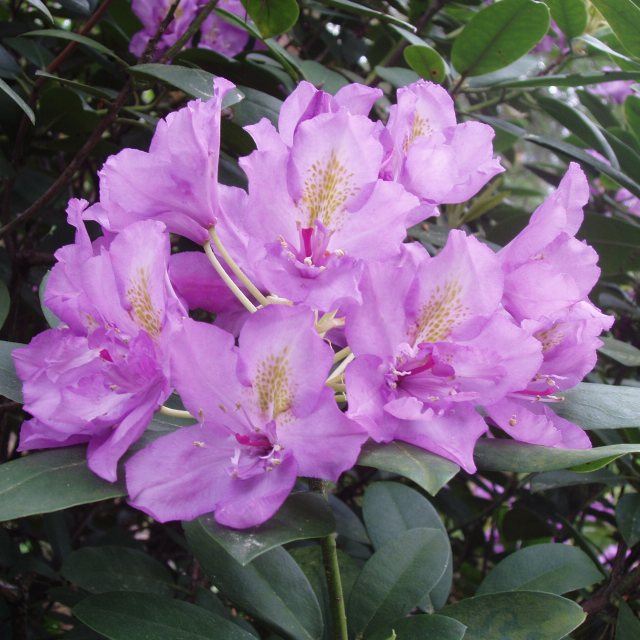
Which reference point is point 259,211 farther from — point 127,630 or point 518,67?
point 518,67

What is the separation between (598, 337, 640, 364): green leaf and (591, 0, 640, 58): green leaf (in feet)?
1.47

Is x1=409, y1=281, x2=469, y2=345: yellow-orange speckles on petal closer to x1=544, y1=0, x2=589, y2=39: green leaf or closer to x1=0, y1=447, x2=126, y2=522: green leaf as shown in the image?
x1=0, y1=447, x2=126, y2=522: green leaf

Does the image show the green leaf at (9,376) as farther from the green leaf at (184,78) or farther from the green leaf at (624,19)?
the green leaf at (624,19)

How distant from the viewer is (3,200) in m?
1.48

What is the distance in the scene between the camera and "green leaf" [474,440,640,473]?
2.44 ft

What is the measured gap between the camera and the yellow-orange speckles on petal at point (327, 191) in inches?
32.6

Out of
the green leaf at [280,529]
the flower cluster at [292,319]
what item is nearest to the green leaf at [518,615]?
the flower cluster at [292,319]

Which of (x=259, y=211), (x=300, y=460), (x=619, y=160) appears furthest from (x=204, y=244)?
(x=619, y=160)

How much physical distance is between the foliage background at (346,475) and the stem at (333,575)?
46 millimetres

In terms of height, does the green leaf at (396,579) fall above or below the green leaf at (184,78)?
below

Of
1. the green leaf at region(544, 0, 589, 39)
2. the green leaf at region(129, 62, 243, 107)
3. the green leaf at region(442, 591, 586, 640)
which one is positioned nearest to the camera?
the green leaf at region(442, 591, 586, 640)

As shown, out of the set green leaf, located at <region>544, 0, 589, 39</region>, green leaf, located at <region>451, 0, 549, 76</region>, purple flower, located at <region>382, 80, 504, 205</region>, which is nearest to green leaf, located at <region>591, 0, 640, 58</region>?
green leaf, located at <region>451, 0, 549, 76</region>

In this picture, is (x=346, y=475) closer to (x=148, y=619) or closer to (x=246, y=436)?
(x=148, y=619)

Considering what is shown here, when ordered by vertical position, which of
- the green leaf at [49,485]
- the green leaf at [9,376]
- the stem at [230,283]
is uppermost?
the stem at [230,283]
